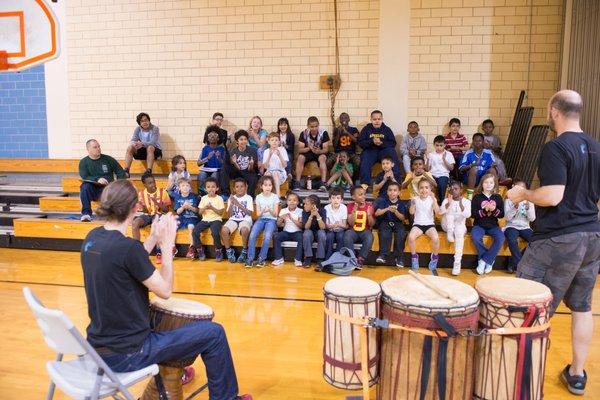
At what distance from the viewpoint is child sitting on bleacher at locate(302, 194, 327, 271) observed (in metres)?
6.45

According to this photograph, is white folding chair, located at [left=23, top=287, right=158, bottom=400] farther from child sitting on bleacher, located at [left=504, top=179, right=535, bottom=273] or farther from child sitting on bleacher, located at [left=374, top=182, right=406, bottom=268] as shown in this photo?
child sitting on bleacher, located at [left=504, top=179, right=535, bottom=273]

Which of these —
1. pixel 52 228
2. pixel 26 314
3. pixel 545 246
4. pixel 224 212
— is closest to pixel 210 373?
pixel 545 246

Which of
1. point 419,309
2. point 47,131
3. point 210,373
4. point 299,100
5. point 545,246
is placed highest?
point 299,100

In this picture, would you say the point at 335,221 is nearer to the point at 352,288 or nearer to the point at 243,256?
the point at 243,256

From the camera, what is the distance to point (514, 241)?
6.20 m

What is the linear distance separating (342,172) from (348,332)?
549cm

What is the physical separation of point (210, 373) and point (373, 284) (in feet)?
3.59

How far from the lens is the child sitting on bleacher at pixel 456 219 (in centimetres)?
623

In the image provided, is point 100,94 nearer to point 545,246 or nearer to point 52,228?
point 52,228

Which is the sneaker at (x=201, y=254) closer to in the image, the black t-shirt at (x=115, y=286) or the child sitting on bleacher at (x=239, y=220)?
the child sitting on bleacher at (x=239, y=220)

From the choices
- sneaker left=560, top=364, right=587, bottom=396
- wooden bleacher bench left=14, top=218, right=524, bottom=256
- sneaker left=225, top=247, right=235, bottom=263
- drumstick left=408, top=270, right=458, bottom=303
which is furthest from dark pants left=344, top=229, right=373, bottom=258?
drumstick left=408, top=270, right=458, bottom=303

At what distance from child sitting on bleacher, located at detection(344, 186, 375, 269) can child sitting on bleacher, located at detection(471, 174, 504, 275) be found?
4.46 ft

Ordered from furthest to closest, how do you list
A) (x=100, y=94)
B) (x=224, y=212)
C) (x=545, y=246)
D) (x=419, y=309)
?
(x=100, y=94)
(x=224, y=212)
(x=545, y=246)
(x=419, y=309)

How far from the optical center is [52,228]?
749 cm
